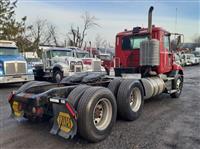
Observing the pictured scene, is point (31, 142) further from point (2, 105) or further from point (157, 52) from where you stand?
point (157, 52)

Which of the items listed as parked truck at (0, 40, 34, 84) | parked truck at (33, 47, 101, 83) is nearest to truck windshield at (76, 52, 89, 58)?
parked truck at (33, 47, 101, 83)

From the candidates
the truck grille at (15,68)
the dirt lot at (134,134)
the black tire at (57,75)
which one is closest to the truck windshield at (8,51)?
the truck grille at (15,68)

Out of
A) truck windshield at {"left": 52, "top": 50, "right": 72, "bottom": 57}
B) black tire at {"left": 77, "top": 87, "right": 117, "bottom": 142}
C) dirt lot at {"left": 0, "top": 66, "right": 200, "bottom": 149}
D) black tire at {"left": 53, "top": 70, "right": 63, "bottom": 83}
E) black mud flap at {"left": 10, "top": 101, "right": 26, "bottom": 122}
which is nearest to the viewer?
black tire at {"left": 77, "top": 87, "right": 117, "bottom": 142}

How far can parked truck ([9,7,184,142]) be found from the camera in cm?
391

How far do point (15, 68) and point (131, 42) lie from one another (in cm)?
700

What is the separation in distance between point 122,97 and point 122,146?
1.51 meters

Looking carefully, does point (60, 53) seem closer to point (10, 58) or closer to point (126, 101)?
point (10, 58)

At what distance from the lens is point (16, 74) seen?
12.0 m

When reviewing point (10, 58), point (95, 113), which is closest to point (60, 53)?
point (10, 58)

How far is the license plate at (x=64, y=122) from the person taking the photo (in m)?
3.79

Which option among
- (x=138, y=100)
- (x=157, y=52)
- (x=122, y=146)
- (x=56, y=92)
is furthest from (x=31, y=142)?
(x=157, y=52)

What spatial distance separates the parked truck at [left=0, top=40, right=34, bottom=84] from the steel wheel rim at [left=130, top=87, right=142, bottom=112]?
8169 millimetres

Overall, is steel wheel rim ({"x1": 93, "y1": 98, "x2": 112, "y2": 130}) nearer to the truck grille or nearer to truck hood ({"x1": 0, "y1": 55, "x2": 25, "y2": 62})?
the truck grille

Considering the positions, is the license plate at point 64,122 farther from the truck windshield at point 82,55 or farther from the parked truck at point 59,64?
the truck windshield at point 82,55
